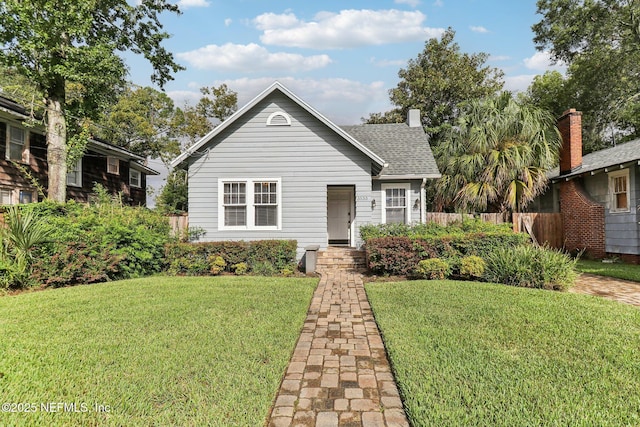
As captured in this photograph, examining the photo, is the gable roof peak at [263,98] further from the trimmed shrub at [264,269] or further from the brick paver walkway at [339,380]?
the brick paver walkway at [339,380]

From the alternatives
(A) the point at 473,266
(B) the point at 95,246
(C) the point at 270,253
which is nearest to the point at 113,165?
(B) the point at 95,246

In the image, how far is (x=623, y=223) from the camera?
11.3 m

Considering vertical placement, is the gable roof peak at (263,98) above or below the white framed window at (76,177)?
above

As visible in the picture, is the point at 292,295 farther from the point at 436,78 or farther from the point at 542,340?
the point at 436,78

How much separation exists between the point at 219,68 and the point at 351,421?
1590 cm

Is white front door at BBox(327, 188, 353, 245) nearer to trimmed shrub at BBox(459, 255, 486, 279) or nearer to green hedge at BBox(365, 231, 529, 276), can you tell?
green hedge at BBox(365, 231, 529, 276)

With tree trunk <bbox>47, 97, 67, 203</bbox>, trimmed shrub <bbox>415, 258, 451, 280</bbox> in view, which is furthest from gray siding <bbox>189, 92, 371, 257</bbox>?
tree trunk <bbox>47, 97, 67, 203</bbox>

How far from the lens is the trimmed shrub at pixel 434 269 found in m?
8.17

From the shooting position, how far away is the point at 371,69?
45.6ft

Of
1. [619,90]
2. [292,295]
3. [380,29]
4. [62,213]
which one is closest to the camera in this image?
[292,295]

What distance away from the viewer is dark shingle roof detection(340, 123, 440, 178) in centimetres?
1227

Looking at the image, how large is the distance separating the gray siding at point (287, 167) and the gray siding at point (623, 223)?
913 cm

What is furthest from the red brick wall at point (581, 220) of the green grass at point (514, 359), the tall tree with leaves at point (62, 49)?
the tall tree with leaves at point (62, 49)

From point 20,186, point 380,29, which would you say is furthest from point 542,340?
point 20,186
